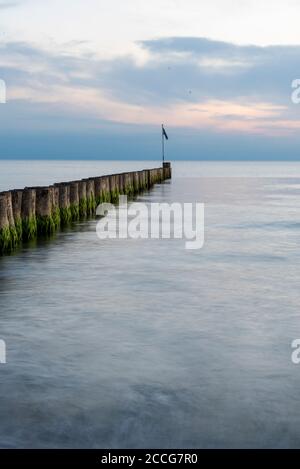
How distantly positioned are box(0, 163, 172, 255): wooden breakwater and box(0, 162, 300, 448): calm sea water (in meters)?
0.85

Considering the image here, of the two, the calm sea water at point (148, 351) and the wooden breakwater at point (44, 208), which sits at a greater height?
the wooden breakwater at point (44, 208)

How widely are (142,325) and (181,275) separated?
381cm

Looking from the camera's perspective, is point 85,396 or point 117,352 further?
point 117,352

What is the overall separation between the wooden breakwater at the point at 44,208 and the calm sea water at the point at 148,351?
2.79 ft

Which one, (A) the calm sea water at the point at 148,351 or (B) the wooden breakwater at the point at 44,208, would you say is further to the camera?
(B) the wooden breakwater at the point at 44,208

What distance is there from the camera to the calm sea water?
16.8 ft

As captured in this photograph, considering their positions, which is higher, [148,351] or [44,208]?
[44,208]

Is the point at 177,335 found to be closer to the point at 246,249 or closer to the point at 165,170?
the point at 246,249

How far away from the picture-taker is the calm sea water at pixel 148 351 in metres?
5.13

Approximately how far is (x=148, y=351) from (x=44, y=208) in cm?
1020

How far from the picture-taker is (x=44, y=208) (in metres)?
16.8

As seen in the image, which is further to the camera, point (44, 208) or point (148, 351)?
point (44, 208)
